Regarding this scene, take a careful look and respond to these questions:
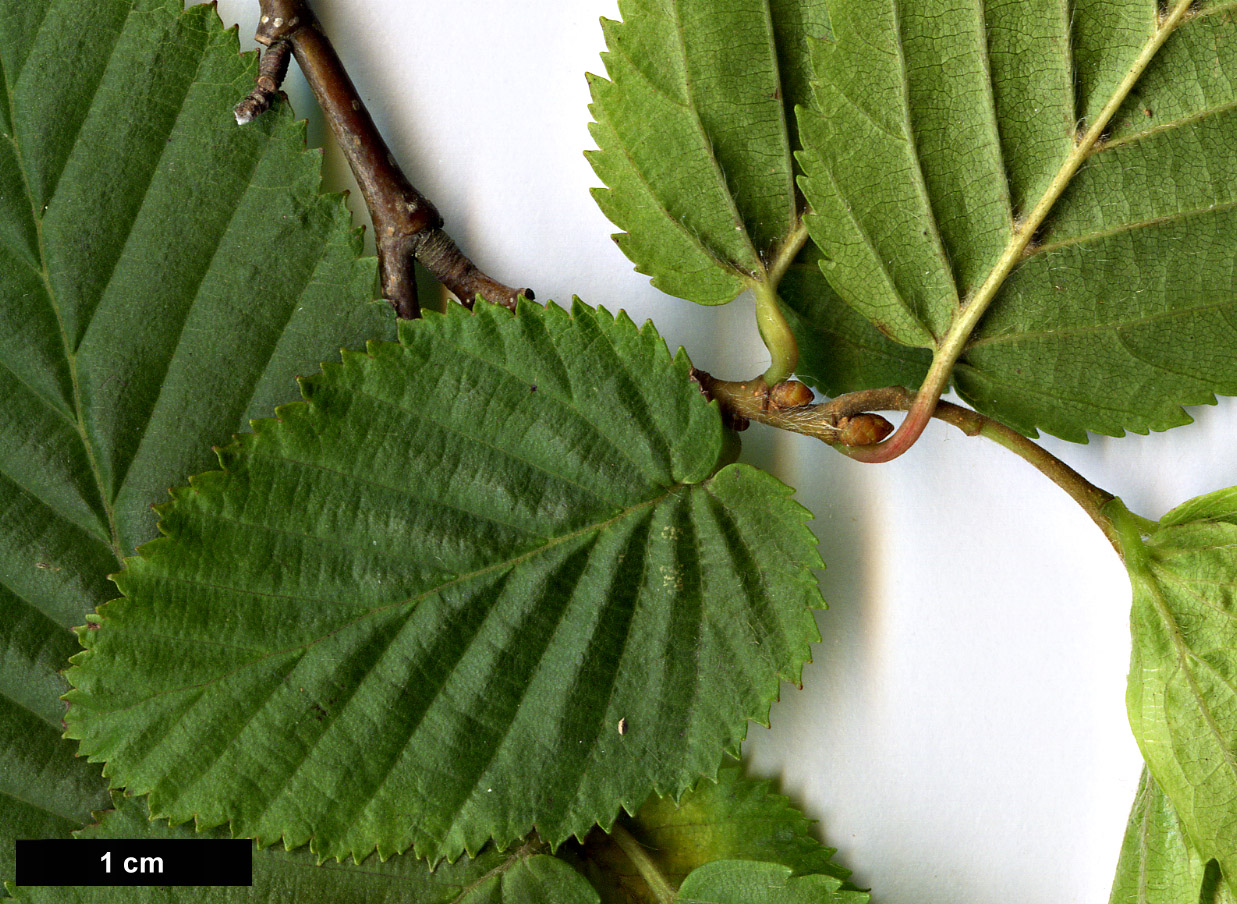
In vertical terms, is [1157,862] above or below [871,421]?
below

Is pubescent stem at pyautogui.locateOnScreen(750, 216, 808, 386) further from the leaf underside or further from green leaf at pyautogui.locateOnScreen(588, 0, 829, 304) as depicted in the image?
the leaf underside

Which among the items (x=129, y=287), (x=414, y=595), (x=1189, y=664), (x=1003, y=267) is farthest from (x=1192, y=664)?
(x=129, y=287)

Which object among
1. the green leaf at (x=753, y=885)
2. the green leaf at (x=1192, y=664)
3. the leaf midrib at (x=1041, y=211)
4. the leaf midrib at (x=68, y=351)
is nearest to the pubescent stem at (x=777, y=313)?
A: the leaf midrib at (x=1041, y=211)

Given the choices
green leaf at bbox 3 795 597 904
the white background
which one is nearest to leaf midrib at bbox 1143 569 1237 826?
the white background

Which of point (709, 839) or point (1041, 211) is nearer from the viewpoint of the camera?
point (1041, 211)

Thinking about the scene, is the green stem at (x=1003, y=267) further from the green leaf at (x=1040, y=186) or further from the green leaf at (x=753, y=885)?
the green leaf at (x=753, y=885)

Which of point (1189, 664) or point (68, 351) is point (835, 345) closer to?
point (1189, 664)

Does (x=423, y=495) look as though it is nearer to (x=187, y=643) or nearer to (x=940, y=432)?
(x=187, y=643)
